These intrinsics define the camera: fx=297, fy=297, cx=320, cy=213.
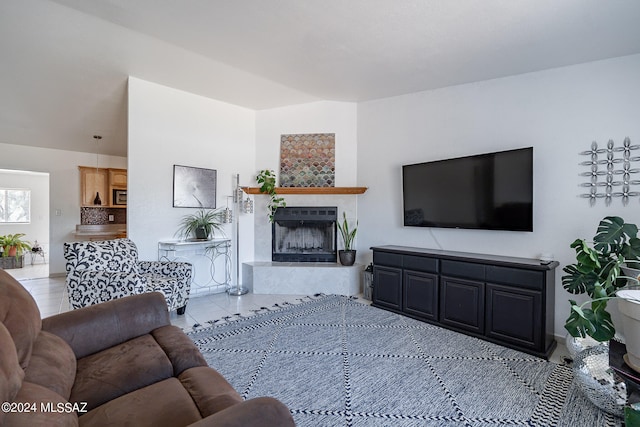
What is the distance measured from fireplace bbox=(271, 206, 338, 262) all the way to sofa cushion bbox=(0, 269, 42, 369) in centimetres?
344

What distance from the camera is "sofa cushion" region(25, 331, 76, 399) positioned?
1.08m

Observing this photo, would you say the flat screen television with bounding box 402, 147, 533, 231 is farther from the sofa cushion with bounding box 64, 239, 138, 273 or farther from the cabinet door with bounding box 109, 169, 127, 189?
the cabinet door with bounding box 109, 169, 127, 189

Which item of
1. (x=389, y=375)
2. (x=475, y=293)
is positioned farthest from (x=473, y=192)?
(x=389, y=375)

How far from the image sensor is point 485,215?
3164mm

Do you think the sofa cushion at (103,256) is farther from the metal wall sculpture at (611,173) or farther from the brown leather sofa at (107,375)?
the metal wall sculpture at (611,173)

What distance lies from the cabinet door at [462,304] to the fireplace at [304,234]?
1.88m

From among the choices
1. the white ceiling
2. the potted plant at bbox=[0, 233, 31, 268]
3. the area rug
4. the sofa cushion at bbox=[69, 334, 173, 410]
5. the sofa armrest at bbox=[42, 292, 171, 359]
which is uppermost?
the white ceiling

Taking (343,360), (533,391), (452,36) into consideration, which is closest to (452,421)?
(533,391)

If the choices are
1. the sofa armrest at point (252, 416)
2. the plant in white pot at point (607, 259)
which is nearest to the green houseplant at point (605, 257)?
the plant in white pot at point (607, 259)

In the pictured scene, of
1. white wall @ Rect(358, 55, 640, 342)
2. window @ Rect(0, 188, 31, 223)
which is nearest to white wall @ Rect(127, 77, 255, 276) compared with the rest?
white wall @ Rect(358, 55, 640, 342)

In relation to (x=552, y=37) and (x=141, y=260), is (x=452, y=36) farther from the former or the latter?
(x=141, y=260)

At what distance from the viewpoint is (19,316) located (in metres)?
1.15

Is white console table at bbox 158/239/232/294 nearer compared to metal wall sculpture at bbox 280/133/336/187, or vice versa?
white console table at bbox 158/239/232/294

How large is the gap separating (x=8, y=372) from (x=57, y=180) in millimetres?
6833
